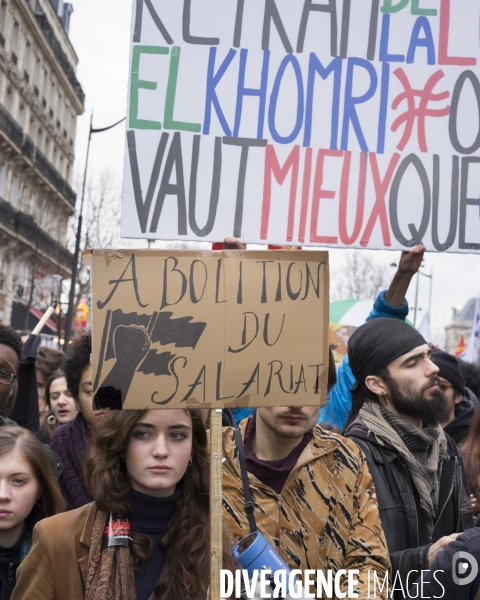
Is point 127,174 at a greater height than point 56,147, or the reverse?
point 56,147

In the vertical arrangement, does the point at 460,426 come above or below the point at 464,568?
above

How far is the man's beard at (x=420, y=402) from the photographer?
3662 mm

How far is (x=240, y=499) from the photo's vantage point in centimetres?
270

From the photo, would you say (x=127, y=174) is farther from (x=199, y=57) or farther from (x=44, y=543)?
(x=44, y=543)

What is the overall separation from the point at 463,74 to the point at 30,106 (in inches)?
1486

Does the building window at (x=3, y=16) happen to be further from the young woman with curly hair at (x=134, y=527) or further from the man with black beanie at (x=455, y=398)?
the young woman with curly hair at (x=134, y=527)

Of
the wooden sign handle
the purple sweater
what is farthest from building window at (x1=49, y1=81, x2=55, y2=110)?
the wooden sign handle

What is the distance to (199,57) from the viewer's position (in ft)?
10.7

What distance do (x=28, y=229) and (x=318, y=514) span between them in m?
35.3

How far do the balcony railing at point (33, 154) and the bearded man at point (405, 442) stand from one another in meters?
32.1

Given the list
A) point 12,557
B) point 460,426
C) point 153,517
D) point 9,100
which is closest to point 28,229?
point 9,100

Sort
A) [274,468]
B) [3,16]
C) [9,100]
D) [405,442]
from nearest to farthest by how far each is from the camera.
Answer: [274,468]
[405,442]
[3,16]
[9,100]

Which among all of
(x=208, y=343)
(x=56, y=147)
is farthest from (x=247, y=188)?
(x=56, y=147)

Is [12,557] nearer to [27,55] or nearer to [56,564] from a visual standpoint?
[56,564]
